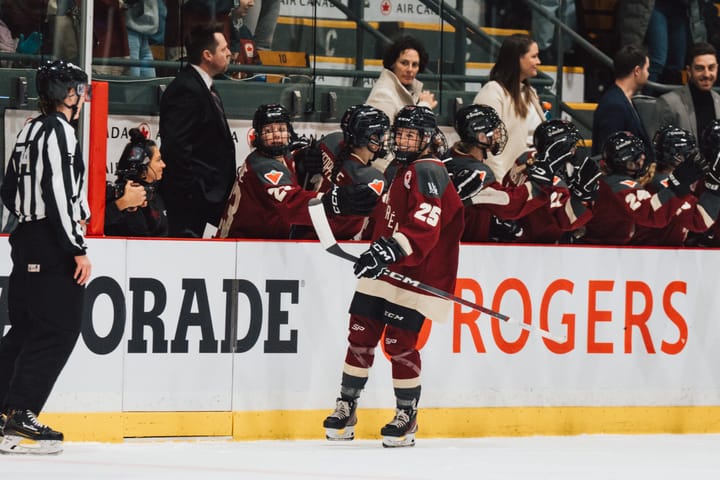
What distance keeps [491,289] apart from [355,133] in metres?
0.92

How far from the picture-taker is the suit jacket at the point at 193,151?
6.86 m

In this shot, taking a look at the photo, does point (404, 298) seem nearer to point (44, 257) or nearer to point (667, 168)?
point (44, 257)

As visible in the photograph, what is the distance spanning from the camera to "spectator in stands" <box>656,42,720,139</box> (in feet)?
26.9

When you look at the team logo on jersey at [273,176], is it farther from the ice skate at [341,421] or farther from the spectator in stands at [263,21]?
the spectator in stands at [263,21]

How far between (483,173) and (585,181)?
56 cm

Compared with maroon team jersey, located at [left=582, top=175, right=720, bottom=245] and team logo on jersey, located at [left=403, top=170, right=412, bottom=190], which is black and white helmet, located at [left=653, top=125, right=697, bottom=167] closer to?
maroon team jersey, located at [left=582, top=175, right=720, bottom=245]

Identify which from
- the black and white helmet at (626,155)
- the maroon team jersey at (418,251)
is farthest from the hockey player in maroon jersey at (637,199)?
the maroon team jersey at (418,251)

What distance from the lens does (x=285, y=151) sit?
22.1 feet

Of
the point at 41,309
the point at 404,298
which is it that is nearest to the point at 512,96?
the point at 404,298

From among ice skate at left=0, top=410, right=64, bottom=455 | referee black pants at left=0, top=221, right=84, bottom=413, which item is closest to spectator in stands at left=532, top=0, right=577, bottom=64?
referee black pants at left=0, top=221, right=84, bottom=413

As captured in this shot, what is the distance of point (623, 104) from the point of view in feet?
25.4

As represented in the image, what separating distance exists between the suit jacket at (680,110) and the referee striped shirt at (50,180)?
3543 mm

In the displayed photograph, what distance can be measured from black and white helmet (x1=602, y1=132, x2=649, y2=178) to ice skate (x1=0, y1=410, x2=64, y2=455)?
9.40 feet

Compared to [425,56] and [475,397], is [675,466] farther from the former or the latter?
[425,56]
